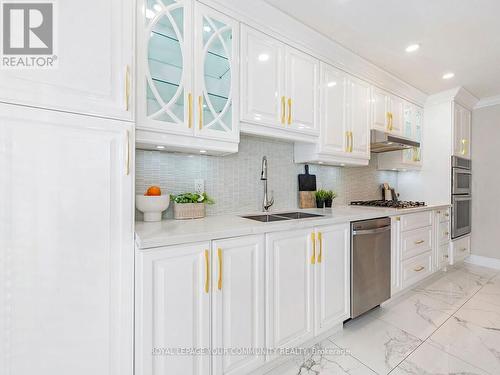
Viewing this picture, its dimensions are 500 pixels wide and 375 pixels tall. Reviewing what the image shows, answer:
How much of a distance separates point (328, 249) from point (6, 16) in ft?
6.83

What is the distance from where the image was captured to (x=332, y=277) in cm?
184

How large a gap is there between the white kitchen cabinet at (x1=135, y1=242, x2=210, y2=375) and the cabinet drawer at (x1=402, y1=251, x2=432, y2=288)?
224cm


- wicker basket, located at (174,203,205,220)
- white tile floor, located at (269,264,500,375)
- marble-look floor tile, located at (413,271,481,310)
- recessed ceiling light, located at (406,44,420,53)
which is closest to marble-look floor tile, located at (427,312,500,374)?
white tile floor, located at (269,264,500,375)

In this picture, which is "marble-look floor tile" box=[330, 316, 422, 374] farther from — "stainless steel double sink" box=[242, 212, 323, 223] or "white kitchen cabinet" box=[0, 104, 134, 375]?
"white kitchen cabinet" box=[0, 104, 134, 375]

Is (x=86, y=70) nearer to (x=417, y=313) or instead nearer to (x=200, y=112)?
(x=200, y=112)

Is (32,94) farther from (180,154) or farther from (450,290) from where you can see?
(450,290)

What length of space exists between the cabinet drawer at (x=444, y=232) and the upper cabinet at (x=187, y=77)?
305cm

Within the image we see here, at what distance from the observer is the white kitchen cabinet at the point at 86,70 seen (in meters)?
0.93

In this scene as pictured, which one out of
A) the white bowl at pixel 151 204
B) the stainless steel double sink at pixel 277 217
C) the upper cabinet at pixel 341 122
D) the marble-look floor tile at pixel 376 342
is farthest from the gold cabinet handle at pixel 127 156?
the marble-look floor tile at pixel 376 342

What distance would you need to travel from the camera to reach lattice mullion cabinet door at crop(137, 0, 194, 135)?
1.33 m

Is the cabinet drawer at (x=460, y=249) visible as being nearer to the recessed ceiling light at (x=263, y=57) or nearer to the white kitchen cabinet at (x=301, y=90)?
the white kitchen cabinet at (x=301, y=90)

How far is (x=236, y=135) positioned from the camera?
1.68 meters

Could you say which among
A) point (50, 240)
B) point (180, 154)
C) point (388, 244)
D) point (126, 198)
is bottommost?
point (388, 244)

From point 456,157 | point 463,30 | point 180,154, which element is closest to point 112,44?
point 180,154
